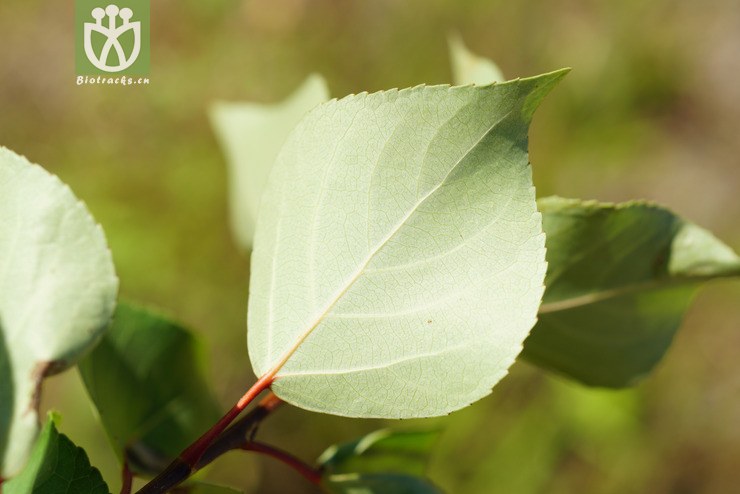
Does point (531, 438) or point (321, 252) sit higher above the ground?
point (321, 252)

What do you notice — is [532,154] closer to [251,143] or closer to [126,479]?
[251,143]

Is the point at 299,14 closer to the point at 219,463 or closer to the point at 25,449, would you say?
the point at 219,463

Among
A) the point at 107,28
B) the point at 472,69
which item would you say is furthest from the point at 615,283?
the point at 107,28

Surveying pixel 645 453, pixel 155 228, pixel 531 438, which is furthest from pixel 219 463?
pixel 645 453

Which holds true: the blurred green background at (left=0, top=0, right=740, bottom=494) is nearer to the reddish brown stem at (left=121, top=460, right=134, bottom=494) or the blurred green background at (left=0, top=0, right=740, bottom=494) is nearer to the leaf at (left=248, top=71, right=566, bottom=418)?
the reddish brown stem at (left=121, top=460, right=134, bottom=494)

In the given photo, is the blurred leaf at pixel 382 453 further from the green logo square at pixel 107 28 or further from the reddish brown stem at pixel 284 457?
the green logo square at pixel 107 28

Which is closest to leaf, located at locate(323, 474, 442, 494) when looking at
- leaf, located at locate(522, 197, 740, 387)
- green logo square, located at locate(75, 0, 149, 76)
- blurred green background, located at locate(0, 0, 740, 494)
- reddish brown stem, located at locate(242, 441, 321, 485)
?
reddish brown stem, located at locate(242, 441, 321, 485)

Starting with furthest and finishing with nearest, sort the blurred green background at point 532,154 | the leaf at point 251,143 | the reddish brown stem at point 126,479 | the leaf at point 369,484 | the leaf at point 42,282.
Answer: the blurred green background at point 532,154 < the leaf at point 251,143 < the leaf at point 369,484 < the reddish brown stem at point 126,479 < the leaf at point 42,282

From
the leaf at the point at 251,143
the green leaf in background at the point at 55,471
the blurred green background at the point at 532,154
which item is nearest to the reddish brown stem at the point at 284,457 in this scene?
the green leaf in background at the point at 55,471
